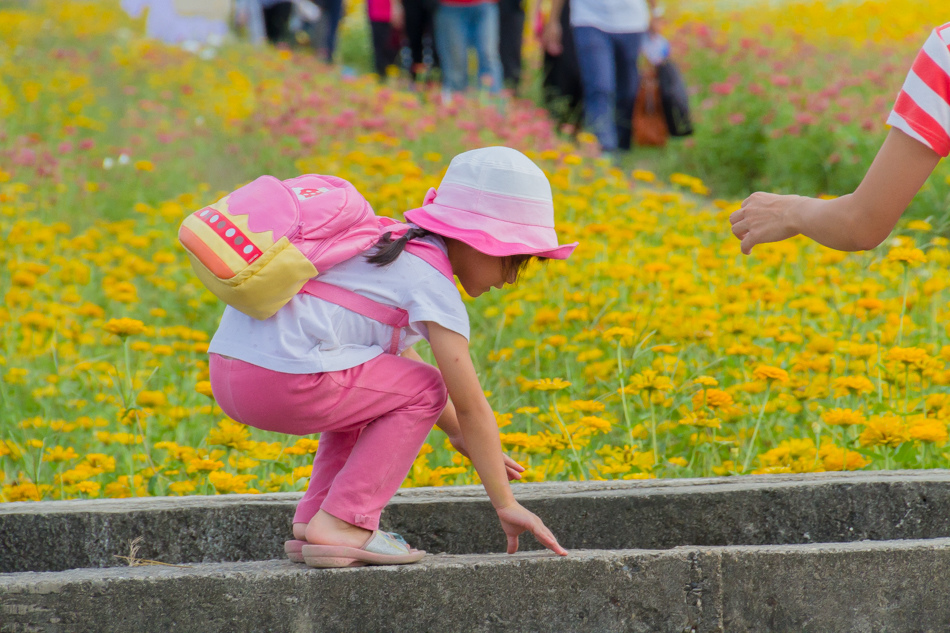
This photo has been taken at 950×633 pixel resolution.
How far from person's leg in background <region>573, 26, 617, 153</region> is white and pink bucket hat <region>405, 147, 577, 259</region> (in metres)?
5.04

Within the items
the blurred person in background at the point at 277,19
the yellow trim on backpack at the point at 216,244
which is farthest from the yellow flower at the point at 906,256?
the blurred person in background at the point at 277,19

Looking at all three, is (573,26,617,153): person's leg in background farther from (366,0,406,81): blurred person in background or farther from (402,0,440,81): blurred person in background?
(366,0,406,81): blurred person in background

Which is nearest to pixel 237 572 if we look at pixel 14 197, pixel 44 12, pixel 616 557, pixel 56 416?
pixel 616 557

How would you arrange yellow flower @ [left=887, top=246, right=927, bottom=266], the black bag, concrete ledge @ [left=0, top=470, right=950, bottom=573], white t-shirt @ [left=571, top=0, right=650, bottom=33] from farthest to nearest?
the black bag < white t-shirt @ [left=571, top=0, right=650, bottom=33] < yellow flower @ [left=887, top=246, right=927, bottom=266] < concrete ledge @ [left=0, top=470, right=950, bottom=573]

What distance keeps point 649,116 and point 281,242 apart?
578cm

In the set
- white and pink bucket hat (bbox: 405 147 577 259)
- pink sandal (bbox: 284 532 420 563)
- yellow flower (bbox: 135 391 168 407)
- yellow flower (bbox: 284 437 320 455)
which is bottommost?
yellow flower (bbox: 135 391 168 407)

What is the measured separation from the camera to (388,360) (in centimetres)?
183

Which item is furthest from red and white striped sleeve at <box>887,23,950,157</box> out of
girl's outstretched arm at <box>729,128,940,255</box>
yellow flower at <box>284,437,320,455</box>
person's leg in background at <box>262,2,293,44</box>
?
person's leg in background at <box>262,2,293,44</box>

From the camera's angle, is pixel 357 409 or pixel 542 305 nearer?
pixel 357 409

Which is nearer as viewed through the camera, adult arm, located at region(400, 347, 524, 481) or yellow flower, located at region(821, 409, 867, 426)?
adult arm, located at region(400, 347, 524, 481)

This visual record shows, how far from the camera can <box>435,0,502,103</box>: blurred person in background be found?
748cm

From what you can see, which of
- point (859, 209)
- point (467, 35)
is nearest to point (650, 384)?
point (859, 209)

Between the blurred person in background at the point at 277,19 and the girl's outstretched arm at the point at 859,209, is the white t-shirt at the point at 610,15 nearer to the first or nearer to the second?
the blurred person in background at the point at 277,19

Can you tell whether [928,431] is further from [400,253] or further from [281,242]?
[281,242]
